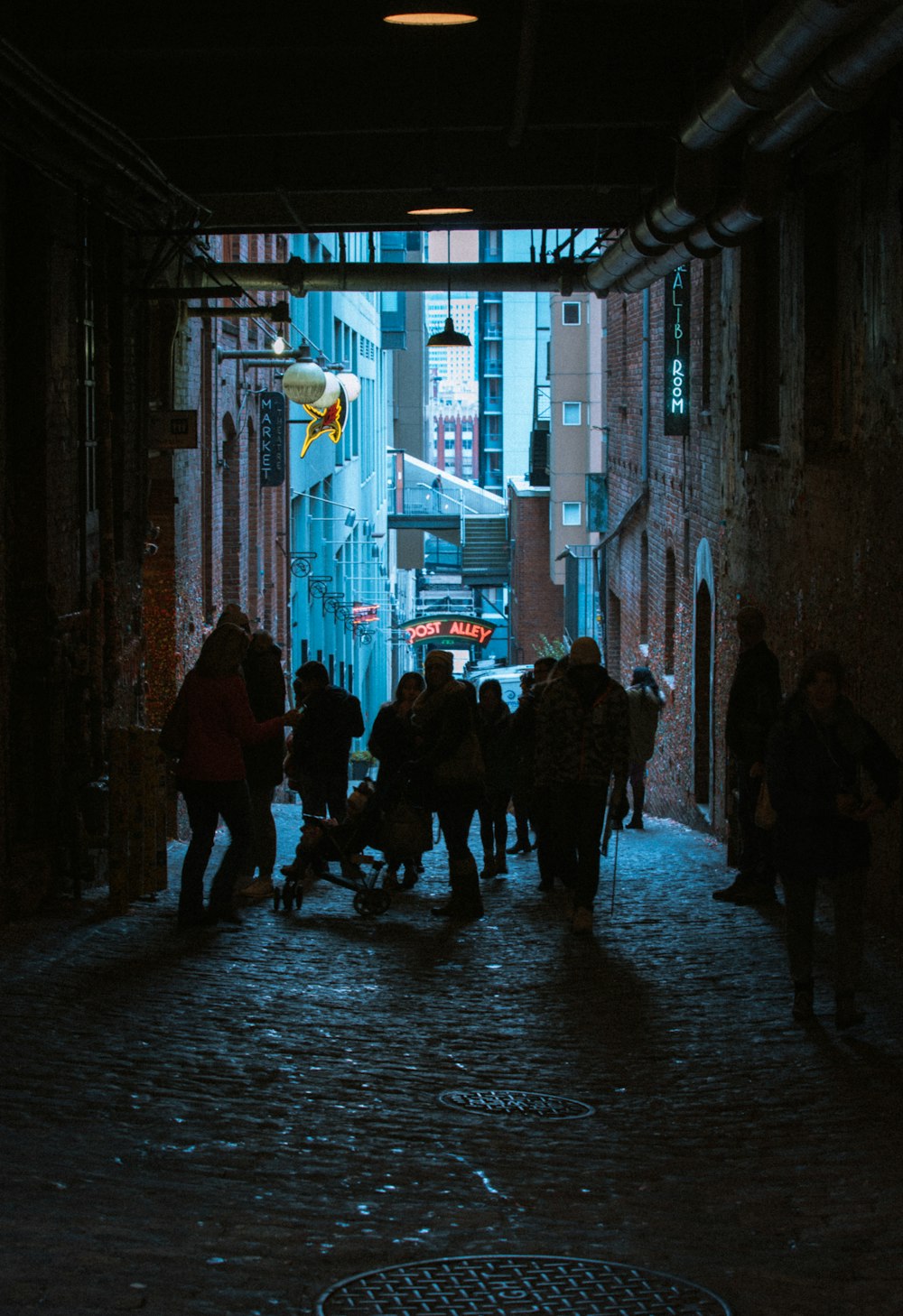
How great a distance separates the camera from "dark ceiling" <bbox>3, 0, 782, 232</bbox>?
10938 mm

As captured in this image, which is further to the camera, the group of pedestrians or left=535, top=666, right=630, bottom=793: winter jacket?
left=535, top=666, right=630, bottom=793: winter jacket

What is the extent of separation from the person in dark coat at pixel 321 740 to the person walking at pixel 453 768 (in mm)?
872

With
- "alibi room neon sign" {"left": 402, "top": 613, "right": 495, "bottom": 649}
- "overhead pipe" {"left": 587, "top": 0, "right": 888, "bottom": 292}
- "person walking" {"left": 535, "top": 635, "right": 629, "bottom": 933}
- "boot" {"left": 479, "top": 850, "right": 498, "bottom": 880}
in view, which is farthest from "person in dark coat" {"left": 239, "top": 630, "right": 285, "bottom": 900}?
"alibi room neon sign" {"left": 402, "top": 613, "right": 495, "bottom": 649}

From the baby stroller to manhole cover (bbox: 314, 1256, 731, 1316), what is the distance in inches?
247

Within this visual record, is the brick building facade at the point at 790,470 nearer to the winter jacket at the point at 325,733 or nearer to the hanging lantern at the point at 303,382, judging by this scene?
the winter jacket at the point at 325,733

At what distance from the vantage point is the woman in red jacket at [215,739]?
10.0 m

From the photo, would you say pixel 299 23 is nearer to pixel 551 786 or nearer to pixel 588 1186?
pixel 551 786

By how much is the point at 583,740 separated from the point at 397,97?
5.44 metres

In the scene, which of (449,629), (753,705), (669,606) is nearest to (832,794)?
(753,705)

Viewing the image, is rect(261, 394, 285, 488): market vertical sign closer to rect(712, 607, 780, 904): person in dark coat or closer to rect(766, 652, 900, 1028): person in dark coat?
rect(712, 607, 780, 904): person in dark coat

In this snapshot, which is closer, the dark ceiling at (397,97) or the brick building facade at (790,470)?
the brick building facade at (790,470)

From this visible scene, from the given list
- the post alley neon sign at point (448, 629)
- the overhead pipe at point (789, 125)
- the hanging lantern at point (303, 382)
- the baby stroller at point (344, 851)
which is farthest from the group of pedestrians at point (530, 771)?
the post alley neon sign at point (448, 629)

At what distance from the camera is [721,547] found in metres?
16.6

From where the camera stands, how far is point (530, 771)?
13.4 meters
